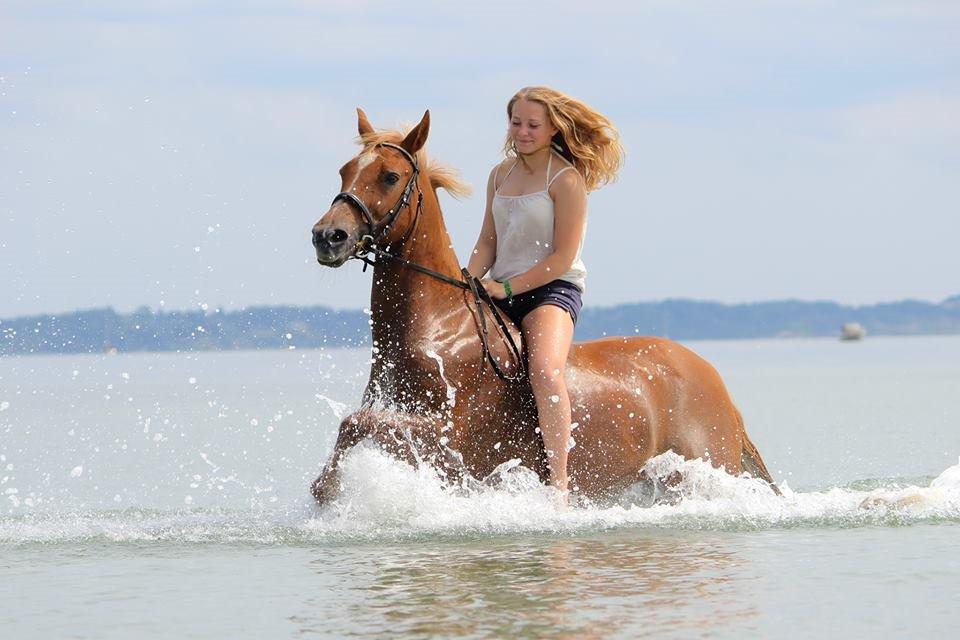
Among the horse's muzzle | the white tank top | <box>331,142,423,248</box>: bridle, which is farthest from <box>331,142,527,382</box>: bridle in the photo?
the white tank top

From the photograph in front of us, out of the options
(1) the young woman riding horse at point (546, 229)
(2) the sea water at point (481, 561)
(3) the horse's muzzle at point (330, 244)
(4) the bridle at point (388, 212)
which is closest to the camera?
(2) the sea water at point (481, 561)

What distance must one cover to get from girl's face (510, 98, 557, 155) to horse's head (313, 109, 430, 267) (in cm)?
70

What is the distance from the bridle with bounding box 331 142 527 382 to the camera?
8062 millimetres

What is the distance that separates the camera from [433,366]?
8.36 meters

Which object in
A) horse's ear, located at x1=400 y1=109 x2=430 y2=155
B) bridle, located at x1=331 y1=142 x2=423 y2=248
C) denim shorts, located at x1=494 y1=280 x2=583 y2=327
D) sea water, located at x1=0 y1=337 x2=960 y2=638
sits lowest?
sea water, located at x1=0 y1=337 x2=960 y2=638

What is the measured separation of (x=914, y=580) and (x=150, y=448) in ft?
53.0

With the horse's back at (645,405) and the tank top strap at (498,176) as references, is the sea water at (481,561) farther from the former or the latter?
the tank top strap at (498,176)

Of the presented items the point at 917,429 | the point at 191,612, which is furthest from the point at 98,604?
the point at 917,429

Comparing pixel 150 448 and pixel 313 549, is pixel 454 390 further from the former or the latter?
pixel 150 448

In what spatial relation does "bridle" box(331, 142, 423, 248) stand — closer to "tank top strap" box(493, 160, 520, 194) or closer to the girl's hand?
the girl's hand

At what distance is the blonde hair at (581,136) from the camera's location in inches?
352

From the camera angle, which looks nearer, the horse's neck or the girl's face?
the horse's neck

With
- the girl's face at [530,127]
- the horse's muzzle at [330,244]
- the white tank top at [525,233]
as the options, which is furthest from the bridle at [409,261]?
the girl's face at [530,127]

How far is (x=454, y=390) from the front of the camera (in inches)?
332
